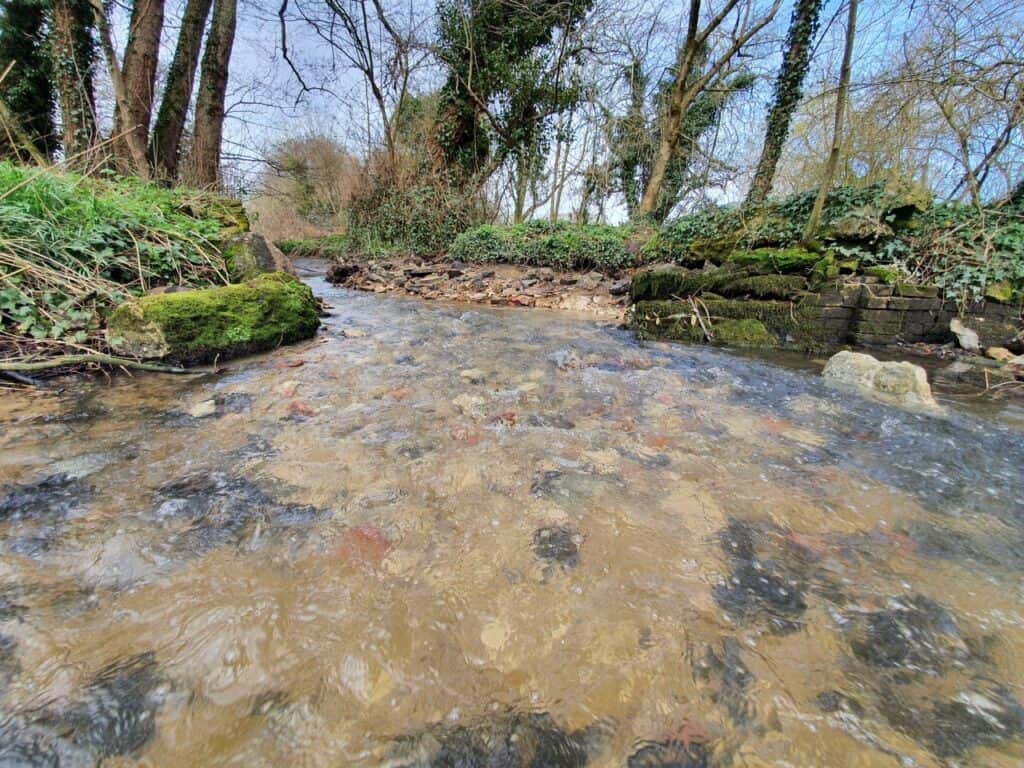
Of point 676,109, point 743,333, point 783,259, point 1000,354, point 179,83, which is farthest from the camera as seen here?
point 676,109

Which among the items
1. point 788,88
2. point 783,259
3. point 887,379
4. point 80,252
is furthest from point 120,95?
point 788,88

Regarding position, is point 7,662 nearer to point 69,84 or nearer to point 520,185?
point 69,84

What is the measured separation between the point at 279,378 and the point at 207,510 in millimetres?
1435

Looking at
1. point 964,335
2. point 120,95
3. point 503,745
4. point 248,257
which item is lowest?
point 503,745

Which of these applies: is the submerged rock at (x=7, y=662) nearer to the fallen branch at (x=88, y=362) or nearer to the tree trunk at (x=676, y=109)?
the fallen branch at (x=88, y=362)

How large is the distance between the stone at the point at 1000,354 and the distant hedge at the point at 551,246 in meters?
4.94

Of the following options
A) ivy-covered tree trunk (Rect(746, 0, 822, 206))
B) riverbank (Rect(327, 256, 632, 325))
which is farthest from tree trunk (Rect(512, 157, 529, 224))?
ivy-covered tree trunk (Rect(746, 0, 822, 206))

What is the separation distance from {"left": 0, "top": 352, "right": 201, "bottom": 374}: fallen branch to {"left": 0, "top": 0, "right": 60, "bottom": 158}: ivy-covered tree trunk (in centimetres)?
912

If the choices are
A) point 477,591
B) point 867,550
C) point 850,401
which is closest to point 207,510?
point 477,591

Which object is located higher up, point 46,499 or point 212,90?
point 212,90

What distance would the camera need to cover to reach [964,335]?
12.9 ft

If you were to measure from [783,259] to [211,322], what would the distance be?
5253 mm

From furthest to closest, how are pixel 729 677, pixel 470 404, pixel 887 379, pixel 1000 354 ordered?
pixel 1000 354 < pixel 887 379 < pixel 470 404 < pixel 729 677

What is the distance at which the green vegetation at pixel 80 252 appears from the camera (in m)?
2.56
